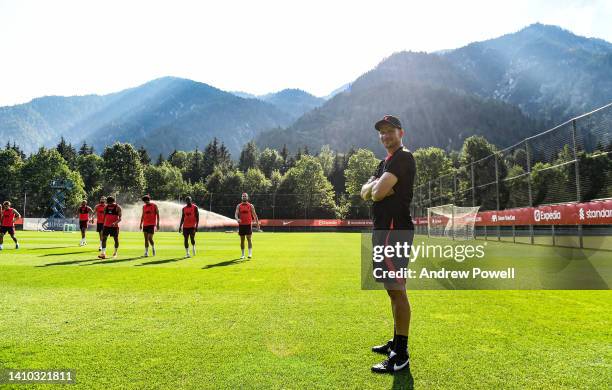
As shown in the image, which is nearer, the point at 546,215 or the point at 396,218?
the point at 396,218

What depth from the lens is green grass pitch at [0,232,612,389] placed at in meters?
3.90

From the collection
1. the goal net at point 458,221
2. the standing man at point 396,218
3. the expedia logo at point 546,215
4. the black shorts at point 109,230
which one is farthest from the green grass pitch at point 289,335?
the goal net at point 458,221

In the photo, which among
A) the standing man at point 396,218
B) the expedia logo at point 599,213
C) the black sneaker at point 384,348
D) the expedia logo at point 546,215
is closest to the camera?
the standing man at point 396,218

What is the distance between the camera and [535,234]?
22.1 m

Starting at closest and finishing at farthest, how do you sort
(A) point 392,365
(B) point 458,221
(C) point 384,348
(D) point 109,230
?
(A) point 392,365 → (C) point 384,348 → (D) point 109,230 → (B) point 458,221

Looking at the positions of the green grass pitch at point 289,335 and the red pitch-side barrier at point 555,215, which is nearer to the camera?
the green grass pitch at point 289,335

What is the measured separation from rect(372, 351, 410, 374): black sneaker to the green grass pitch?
0.11 metres

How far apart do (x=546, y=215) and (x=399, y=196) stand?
17426 mm

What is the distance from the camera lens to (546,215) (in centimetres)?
1880

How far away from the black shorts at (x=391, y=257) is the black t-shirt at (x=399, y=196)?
0.24ft

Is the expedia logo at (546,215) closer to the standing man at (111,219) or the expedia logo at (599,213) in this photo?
the expedia logo at (599,213)

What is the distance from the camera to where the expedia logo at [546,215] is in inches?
703

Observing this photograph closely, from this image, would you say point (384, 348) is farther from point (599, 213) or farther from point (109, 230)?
point (109, 230)

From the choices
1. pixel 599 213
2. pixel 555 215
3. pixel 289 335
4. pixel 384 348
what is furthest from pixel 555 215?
pixel 289 335
